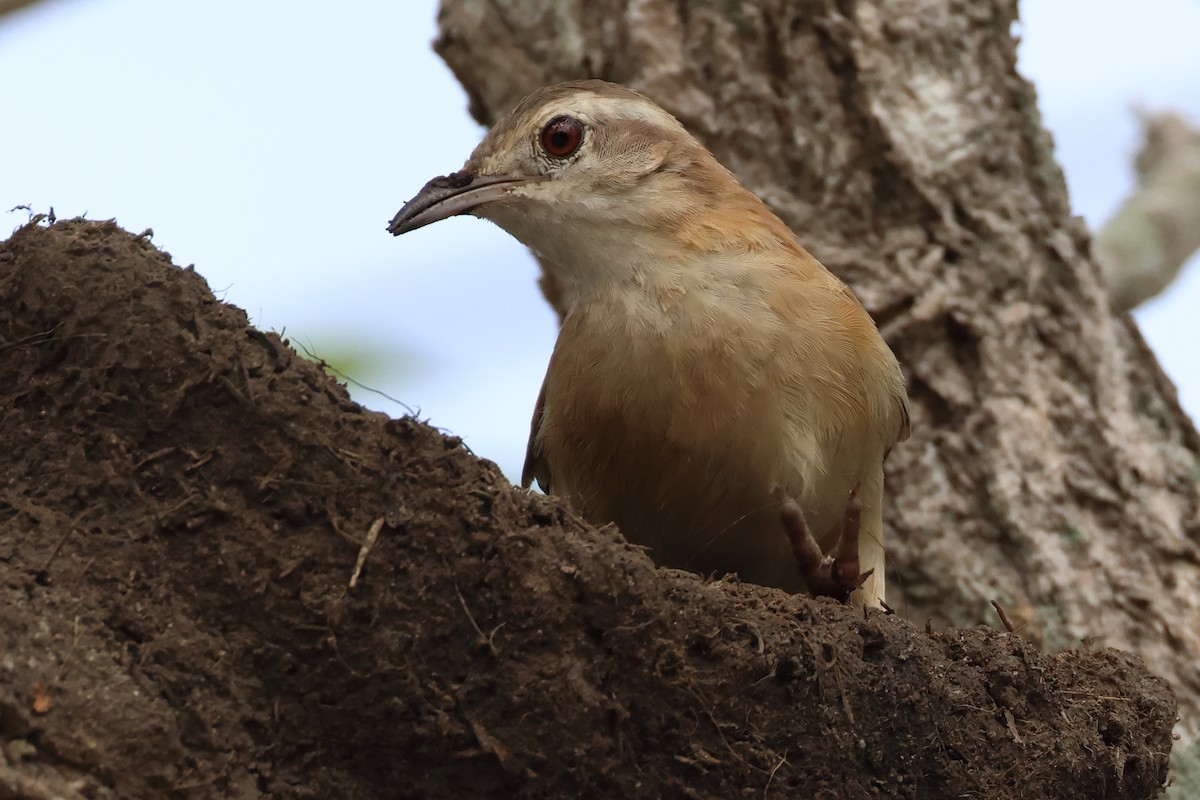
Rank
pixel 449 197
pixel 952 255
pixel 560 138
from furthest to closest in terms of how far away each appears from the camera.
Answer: pixel 952 255, pixel 560 138, pixel 449 197

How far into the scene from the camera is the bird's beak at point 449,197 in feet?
18.0

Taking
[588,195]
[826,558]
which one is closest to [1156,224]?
[588,195]

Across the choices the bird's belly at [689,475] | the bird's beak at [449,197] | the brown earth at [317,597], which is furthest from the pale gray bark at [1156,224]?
the brown earth at [317,597]

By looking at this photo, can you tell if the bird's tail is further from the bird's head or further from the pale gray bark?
the pale gray bark

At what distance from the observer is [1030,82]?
25.0 feet

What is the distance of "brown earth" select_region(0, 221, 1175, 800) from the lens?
359cm

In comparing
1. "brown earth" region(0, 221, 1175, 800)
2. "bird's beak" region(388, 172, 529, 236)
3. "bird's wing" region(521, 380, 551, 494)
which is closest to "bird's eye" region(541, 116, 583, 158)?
"bird's beak" region(388, 172, 529, 236)

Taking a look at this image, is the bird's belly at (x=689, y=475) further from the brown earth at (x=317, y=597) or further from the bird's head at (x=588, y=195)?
the brown earth at (x=317, y=597)

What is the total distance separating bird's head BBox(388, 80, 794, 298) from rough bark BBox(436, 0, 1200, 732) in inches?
56.8

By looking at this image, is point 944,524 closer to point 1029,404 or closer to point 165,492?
point 1029,404

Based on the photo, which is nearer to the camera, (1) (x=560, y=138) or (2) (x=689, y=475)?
(2) (x=689, y=475)

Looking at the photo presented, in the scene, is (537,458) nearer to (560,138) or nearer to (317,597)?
(560,138)

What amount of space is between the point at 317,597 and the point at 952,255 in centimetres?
445

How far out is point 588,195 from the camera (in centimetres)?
562
